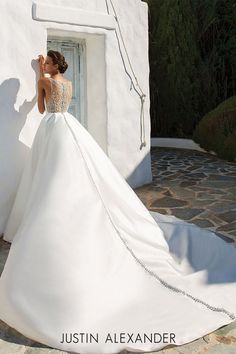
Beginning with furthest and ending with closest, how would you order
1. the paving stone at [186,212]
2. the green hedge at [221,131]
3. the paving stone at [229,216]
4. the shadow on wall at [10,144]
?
the green hedge at [221,131]
the paving stone at [186,212]
the paving stone at [229,216]
the shadow on wall at [10,144]

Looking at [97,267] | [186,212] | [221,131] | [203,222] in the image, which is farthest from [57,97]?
[221,131]

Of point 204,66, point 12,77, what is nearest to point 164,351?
point 12,77

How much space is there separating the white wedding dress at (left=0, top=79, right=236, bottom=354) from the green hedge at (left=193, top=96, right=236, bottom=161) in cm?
715

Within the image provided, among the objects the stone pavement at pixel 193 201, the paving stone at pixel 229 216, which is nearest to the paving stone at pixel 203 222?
the stone pavement at pixel 193 201

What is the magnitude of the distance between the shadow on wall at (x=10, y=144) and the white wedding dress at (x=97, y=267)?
876mm

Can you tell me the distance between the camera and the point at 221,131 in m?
11.8

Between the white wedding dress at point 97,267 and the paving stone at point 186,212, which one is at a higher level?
the white wedding dress at point 97,267

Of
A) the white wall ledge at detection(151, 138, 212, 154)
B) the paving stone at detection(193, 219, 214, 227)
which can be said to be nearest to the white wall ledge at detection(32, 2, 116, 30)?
the paving stone at detection(193, 219, 214, 227)

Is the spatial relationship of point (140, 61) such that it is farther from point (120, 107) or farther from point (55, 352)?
point (55, 352)

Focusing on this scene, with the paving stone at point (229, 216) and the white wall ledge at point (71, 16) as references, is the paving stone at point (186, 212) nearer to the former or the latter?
the paving stone at point (229, 216)

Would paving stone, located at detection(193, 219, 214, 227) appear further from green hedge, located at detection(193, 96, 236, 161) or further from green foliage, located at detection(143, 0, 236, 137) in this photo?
green foliage, located at detection(143, 0, 236, 137)

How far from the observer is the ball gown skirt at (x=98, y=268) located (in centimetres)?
296

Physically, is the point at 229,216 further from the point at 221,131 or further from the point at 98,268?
the point at 221,131

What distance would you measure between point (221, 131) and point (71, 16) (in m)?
6.91
